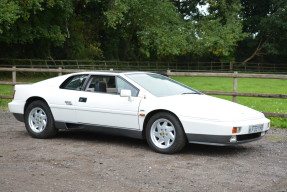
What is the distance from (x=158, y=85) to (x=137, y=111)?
32.5 inches

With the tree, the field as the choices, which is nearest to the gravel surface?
the field

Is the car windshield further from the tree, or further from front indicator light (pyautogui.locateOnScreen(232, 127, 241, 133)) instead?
the tree

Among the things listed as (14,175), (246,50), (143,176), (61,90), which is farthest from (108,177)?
(246,50)

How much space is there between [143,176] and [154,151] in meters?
1.63

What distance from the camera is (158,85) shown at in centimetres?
820

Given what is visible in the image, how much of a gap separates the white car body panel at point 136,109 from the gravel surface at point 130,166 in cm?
44

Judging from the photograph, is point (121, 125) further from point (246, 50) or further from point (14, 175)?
point (246, 50)

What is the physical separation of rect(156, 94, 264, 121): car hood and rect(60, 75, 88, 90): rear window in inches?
68.8

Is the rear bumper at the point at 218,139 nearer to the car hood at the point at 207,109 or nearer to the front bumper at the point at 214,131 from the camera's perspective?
the front bumper at the point at 214,131

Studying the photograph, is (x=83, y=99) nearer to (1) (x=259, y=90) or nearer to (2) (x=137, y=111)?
(2) (x=137, y=111)

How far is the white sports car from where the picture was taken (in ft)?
23.2

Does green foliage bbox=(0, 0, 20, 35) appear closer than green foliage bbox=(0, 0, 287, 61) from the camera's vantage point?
Yes

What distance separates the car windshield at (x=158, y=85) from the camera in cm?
791

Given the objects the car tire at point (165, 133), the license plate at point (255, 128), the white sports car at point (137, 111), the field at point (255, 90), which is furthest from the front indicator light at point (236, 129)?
the field at point (255, 90)
